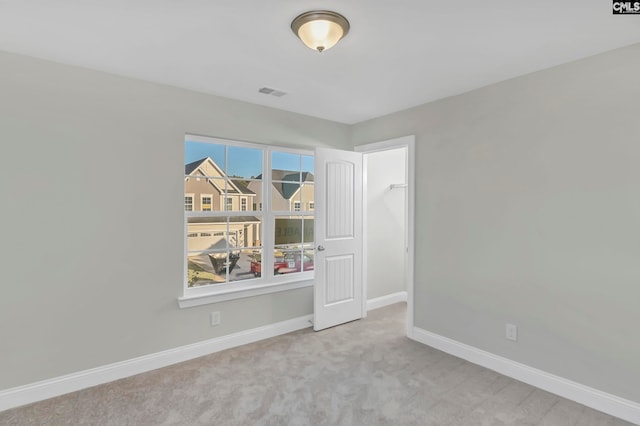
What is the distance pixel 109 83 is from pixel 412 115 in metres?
2.83

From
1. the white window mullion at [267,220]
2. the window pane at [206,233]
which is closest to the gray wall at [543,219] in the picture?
the white window mullion at [267,220]

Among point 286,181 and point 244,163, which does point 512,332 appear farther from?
point 244,163

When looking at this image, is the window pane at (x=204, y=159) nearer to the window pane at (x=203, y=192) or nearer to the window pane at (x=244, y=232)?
the window pane at (x=203, y=192)

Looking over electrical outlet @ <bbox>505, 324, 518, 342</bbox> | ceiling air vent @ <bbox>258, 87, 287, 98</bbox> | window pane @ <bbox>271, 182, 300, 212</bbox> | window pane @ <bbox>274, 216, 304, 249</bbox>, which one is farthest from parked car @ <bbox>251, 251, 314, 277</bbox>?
electrical outlet @ <bbox>505, 324, 518, 342</bbox>

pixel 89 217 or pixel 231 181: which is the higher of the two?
pixel 231 181

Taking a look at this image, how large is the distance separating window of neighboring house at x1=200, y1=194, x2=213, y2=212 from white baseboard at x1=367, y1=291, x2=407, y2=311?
2.50 meters

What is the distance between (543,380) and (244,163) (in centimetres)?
327

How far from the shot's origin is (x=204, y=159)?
329 cm

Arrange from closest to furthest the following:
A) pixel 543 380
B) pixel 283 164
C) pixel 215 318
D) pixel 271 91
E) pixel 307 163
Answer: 1. pixel 543 380
2. pixel 271 91
3. pixel 215 318
4. pixel 283 164
5. pixel 307 163

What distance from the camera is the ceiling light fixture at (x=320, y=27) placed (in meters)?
1.83

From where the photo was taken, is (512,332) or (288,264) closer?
(512,332)

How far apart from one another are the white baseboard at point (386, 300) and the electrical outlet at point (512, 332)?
1.98m

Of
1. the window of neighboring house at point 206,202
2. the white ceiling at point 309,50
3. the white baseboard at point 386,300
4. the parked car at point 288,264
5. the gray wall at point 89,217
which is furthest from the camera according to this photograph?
the white baseboard at point 386,300

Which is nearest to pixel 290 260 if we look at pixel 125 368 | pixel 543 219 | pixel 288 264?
pixel 288 264
